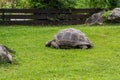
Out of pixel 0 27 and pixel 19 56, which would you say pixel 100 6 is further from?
pixel 19 56

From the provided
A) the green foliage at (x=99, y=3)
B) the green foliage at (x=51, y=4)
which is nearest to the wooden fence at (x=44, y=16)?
the green foliage at (x=51, y=4)

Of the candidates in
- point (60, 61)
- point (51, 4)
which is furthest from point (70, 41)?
point (51, 4)

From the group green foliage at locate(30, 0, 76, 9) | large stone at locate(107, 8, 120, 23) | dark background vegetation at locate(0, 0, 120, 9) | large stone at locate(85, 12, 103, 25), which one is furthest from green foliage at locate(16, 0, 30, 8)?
large stone at locate(107, 8, 120, 23)

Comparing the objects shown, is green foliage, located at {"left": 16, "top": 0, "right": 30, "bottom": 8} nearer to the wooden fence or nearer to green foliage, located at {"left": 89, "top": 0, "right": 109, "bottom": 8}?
the wooden fence

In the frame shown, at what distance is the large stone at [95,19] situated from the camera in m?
19.2

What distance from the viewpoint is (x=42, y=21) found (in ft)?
64.0

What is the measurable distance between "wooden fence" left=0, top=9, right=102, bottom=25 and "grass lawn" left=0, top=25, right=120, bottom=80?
3.93 m

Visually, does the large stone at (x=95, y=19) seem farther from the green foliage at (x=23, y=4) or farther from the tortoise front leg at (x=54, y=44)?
the tortoise front leg at (x=54, y=44)

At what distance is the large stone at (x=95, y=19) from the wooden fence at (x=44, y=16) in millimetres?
462

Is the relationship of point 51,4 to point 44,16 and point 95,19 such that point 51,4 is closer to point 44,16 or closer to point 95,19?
point 44,16

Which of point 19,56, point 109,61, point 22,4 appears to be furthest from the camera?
point 22,4

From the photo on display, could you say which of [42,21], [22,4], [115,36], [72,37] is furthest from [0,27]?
[72,37]

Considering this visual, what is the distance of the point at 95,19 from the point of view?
19.4m

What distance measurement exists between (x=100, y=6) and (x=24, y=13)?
14.5 ft
